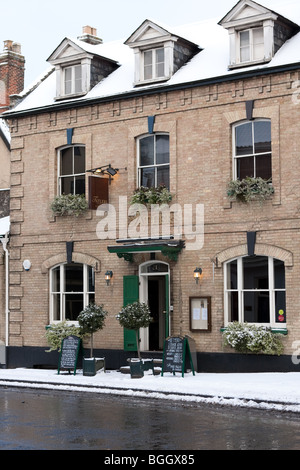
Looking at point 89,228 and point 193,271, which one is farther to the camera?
point 89,228

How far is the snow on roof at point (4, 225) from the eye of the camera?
2261 cm

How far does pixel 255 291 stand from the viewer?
18625 millimetres

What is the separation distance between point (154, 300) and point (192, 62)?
6.71 m

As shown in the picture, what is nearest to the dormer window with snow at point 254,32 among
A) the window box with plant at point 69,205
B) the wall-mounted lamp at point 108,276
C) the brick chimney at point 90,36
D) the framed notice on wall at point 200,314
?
the window box with plant at point 69,205

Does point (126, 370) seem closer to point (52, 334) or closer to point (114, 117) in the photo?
point (52, 334)

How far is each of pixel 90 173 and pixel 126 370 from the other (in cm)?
568

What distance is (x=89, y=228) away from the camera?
21.2 metres

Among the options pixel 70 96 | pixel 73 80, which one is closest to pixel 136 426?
pixel 70 96

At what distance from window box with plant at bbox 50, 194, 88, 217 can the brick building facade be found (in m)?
0.24

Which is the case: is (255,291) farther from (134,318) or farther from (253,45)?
(253,45)

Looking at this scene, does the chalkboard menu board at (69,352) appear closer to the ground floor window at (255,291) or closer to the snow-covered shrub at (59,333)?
the snow-covered shrub at (59,333)

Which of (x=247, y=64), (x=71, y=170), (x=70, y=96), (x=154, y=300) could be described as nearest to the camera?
(x=247, y=64)

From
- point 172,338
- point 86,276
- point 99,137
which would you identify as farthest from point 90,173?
point 172,338

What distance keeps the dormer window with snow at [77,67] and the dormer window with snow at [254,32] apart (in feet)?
15.0
